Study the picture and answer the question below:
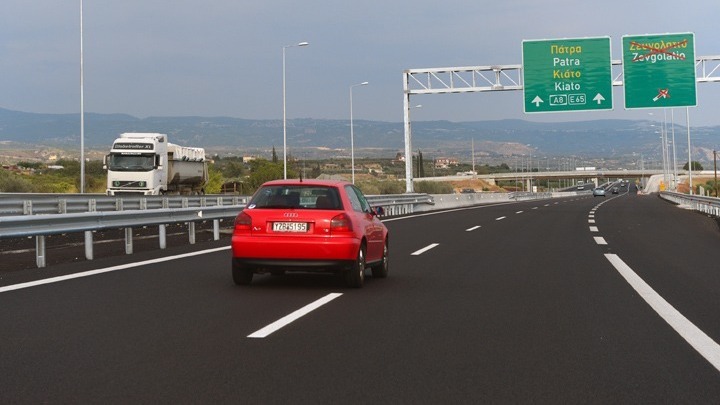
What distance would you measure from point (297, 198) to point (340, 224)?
2.46 ft

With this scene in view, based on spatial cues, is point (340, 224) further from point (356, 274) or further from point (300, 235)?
point (356, 274)

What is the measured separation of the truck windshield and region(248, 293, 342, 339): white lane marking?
2864 cm

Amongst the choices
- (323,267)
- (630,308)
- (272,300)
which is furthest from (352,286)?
(630,308)

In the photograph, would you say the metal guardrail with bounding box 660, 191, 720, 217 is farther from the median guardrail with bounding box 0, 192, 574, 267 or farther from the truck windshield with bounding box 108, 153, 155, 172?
the truck windshield with bounding box 108, 153, 155, 172

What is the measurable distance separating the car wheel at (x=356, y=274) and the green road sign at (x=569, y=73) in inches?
1084

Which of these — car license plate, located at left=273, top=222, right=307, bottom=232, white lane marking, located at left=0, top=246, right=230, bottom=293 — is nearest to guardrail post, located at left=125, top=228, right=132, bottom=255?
white lane marking, located at left=0, top=246, right=230, bottom=293

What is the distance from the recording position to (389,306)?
885 cm

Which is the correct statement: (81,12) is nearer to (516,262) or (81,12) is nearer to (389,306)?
(516,262)

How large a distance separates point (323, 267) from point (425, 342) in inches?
127

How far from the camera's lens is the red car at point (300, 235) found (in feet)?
Answer: 32.1

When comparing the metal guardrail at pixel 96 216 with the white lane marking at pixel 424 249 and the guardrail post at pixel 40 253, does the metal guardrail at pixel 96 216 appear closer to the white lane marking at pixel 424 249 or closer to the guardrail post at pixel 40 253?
the guardrail post at pixel 40 253

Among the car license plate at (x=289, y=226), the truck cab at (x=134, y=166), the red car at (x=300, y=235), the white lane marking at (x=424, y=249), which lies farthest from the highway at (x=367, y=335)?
the truck cab at (x=134, y=166)

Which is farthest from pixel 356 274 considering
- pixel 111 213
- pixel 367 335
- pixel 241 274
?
pixel 111 213

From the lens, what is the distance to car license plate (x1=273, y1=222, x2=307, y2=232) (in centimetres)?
985
